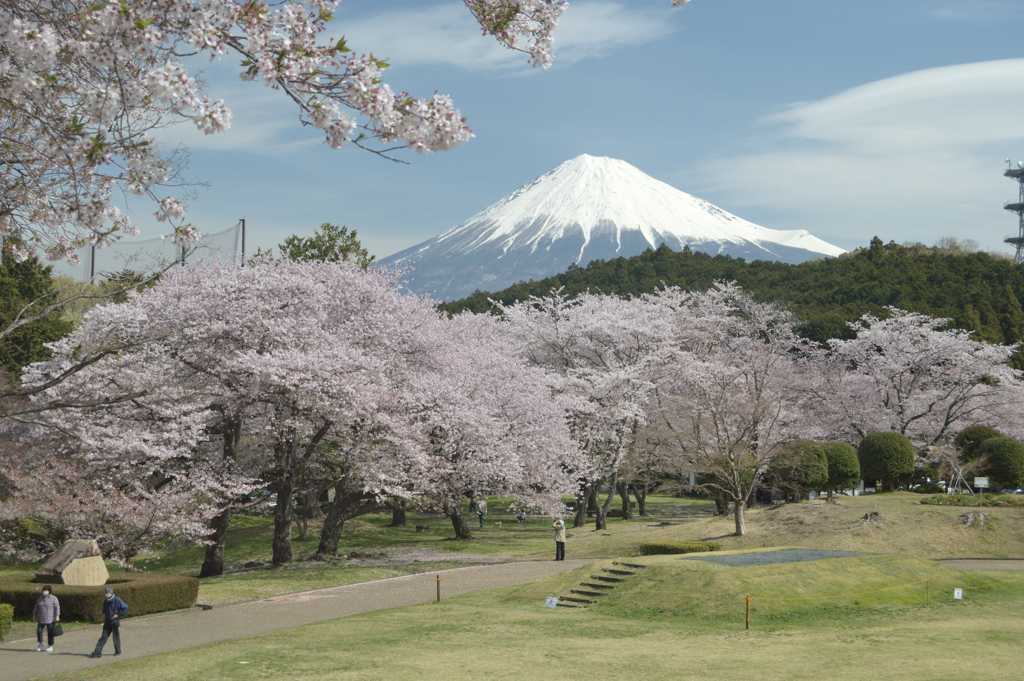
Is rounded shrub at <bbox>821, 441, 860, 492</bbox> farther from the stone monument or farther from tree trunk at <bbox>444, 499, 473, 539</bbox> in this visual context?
the stone monument

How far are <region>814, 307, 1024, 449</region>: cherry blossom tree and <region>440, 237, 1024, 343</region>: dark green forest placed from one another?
6.40m

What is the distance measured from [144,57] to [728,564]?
1960 centimetres

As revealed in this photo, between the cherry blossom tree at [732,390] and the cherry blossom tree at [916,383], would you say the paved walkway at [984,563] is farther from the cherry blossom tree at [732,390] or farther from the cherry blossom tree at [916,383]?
the cherry blossom tree at [916,383]

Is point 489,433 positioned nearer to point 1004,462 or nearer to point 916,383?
point 1004,462

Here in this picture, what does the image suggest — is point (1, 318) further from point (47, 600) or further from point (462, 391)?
point (47, 600)

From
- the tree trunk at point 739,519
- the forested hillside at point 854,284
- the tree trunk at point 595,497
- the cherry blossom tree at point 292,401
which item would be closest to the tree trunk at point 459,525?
the cherry blossom tree at point 292,401

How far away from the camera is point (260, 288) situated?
1073 inches

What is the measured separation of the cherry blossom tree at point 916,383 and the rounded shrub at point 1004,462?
7916 millimetres

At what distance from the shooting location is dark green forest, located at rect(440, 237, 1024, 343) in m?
59.6

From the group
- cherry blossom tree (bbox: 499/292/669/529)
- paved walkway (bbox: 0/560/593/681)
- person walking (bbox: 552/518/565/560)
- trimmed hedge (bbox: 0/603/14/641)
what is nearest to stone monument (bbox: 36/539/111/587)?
paved walkway (bbox: 0/560/593/681)

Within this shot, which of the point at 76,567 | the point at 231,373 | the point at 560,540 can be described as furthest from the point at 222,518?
the point at 560,540

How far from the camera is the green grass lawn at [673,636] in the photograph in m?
14.6

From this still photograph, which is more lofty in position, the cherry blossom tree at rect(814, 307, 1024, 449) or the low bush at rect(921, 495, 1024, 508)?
the cherry blossom tree at rect(814, 307, 1024, 449)

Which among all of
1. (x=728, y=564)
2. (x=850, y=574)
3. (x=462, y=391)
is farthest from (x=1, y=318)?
(x=850, y=574)
